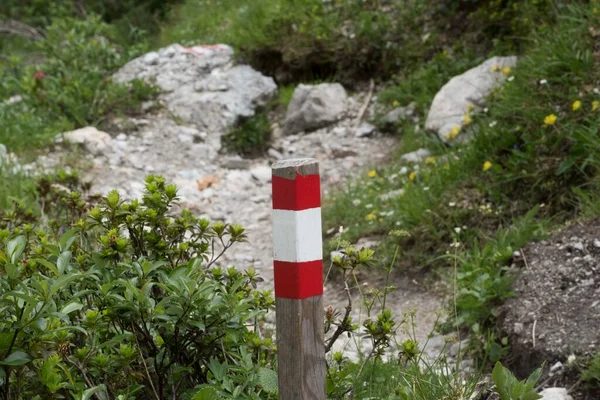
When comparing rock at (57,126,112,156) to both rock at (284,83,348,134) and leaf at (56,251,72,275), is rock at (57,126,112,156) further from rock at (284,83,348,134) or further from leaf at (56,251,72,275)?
leaf at (56,251,72,275)

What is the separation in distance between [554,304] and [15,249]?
2.46m

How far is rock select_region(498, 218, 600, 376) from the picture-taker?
140 inches

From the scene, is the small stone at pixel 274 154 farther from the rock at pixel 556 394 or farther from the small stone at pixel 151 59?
the rock at pixel 556 394

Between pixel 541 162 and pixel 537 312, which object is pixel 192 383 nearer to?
pixel 537 312

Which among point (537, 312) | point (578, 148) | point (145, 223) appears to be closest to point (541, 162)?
point (578, 148)

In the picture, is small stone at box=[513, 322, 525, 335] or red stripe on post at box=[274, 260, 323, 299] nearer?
red stripe on post at box=[274, 260, 323, 299]

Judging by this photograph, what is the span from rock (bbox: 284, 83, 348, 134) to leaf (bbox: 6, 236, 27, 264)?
5246 millimetres

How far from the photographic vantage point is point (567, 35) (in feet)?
17.4

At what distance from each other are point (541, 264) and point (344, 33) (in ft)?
14.5

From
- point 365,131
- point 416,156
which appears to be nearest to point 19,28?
point 365,131

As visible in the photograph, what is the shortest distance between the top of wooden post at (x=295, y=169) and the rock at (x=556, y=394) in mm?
1678

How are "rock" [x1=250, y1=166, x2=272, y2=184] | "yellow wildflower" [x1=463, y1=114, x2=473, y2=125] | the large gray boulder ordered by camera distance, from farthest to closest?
the large gray boulder → "rock" [x1=250, y1=166, x2=272, y2=184] → "yellow wildflower" [x1=463, y1=114, x2=473, y2=125]

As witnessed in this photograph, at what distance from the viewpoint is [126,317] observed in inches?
92.4

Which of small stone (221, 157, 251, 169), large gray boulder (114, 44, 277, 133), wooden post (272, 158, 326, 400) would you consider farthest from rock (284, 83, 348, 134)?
wooden post (272, 158, 326, 400)
